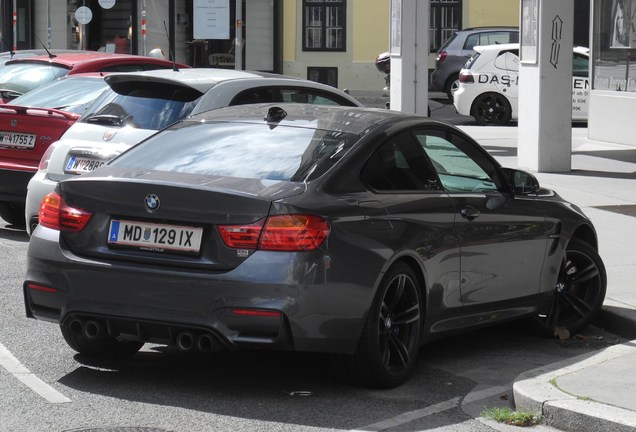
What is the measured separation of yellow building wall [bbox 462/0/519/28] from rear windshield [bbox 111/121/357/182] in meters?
29.4

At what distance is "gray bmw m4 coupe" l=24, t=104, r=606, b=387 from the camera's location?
6.30 m

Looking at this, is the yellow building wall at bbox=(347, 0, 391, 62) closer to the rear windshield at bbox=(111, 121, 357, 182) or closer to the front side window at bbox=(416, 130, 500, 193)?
the front side window at bbox=(416, 130, 500, 193)

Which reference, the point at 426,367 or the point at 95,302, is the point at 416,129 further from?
the point at 95,302

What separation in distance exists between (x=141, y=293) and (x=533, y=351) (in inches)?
107

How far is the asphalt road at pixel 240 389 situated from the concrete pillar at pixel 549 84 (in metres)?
8.92

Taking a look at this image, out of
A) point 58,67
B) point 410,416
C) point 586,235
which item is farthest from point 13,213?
point 410,416

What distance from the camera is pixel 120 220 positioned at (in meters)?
6.62

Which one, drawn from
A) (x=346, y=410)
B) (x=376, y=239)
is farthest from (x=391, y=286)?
(x=346, y=410)

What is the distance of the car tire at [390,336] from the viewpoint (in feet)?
21.7

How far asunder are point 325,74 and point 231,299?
3129cm

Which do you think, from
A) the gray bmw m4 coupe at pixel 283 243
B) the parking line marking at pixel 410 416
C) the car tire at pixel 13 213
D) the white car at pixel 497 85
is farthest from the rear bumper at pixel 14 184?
the white car at pixel 497 85

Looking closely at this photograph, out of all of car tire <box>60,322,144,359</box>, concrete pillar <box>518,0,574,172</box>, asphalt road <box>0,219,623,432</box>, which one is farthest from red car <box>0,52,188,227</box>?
concrete pillar <box>518,0,574,172</box>

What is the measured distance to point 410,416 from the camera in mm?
6340

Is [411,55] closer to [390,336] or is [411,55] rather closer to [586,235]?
[586,235]
